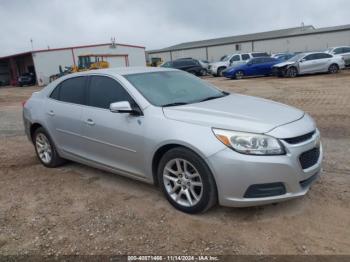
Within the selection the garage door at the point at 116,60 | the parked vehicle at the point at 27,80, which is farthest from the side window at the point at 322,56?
the parked vehicle at the point at 27,80

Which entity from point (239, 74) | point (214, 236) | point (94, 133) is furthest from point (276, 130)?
point (239, 74)

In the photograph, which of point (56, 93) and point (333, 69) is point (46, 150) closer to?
point (56, 93)

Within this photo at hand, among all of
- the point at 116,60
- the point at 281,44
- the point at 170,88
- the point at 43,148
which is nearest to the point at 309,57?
the point at 170,88

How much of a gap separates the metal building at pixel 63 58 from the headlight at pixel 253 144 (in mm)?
35093

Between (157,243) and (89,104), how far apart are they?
2.19 metres

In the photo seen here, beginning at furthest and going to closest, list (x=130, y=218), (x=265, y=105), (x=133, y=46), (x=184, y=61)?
(x=133, y=46) → (x=184, y=61) → (x=265, y=105) → (x=130, y=218)

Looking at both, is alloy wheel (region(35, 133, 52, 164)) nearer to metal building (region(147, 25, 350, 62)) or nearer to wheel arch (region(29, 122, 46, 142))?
wheel arch (region(29, 122, 46, 142))

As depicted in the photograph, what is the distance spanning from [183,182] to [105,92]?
5.39 ft

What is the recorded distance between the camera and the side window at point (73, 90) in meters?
4.73

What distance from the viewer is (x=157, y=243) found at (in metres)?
3.18

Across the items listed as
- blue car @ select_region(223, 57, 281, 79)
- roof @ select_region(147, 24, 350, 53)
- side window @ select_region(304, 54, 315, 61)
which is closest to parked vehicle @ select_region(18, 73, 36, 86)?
blue car @ select_region(223, 57, 281, 79)

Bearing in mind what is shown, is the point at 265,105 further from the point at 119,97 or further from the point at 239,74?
the point at 239,74

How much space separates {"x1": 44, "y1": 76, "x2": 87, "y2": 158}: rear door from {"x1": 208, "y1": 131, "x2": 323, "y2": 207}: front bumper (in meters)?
2.22

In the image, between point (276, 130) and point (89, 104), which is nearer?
point (276, 130)
